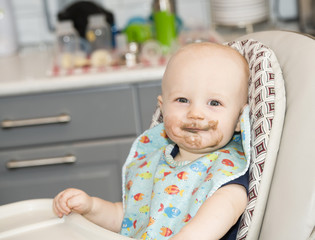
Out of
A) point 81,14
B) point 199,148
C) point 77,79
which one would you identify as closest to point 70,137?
point 77,79

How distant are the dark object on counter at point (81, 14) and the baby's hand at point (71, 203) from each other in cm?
142

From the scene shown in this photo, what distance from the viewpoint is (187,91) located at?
119 cm

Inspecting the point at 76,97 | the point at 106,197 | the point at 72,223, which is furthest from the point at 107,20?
the point at 72,223

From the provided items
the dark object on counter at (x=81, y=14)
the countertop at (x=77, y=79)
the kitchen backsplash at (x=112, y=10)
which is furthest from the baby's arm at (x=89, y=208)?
the kitchen backsplash at (x=112, y=10)

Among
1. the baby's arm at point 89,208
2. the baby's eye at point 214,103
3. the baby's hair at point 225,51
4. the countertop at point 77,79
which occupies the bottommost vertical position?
the baby's arm at point 89,208

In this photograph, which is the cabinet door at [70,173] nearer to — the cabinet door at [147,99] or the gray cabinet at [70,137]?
the gray cabinet at [70,137]

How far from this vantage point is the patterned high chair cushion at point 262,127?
1.10m

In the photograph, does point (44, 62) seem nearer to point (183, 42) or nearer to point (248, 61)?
point (183, 42)

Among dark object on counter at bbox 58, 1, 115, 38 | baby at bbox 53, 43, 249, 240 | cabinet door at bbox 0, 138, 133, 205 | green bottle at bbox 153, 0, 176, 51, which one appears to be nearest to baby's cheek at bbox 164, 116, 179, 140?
baby at bbox 53, 43, 249, 240

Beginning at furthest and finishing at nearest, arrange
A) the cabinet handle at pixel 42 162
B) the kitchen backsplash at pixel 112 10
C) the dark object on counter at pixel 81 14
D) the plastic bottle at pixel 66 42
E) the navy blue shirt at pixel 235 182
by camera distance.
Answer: the kitchen backsplash at pixel 112 10, the dark object on counter at pixel 81 14, the plastic bottle at pixel 66 42, the cabinet handle at pixel 42 162, the navy blue shirt at pixel 235 182

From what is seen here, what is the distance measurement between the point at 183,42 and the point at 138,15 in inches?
18.4

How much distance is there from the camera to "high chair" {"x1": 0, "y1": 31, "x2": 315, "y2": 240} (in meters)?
1.03

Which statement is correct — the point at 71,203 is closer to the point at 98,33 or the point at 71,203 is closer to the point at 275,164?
the point at 275,164

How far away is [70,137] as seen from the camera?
2205mm
